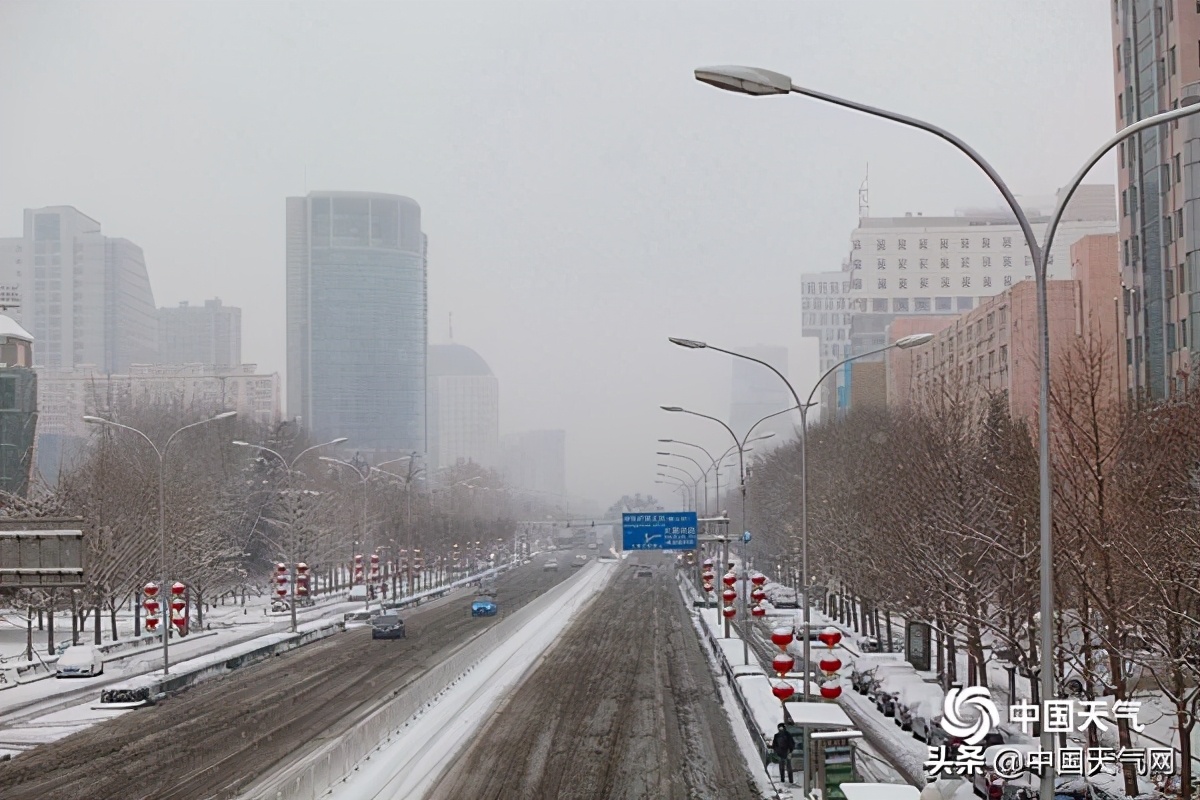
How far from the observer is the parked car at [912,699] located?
31.1 metres

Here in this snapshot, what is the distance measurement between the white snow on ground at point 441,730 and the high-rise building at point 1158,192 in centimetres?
2966

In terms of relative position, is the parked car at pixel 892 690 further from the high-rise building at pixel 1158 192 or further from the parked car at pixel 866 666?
the high-rise building at pixel 1158 192

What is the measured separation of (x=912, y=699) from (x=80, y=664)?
30186 millimetres

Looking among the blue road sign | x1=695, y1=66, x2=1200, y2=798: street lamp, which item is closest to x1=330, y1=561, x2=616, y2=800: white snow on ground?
the blue road sign

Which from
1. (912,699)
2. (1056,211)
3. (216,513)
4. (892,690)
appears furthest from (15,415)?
(1056,211)

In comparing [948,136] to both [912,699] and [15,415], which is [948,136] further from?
[15,415]

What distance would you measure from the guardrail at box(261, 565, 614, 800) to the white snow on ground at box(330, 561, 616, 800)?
216mm

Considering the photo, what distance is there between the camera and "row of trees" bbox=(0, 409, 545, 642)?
52.9 m

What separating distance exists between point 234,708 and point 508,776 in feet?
46.6

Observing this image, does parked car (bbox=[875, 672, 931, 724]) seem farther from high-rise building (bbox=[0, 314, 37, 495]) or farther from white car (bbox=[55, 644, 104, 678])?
high-rise building (bbox=[0, 314, 37, 495])

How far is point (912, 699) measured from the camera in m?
31.9

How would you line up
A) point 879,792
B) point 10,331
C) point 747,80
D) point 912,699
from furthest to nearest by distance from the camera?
point 10,331 → point 912,699 → point 879,792 → point 747,80

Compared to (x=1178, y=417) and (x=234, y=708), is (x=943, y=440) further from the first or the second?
(x=234, y=708)

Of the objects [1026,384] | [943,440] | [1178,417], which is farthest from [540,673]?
[1026,384]
